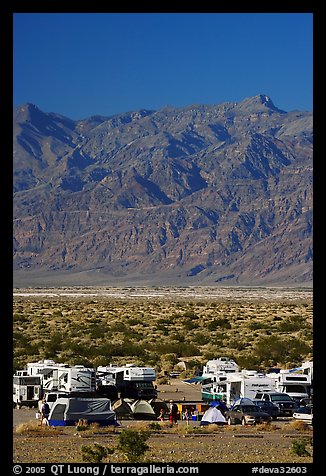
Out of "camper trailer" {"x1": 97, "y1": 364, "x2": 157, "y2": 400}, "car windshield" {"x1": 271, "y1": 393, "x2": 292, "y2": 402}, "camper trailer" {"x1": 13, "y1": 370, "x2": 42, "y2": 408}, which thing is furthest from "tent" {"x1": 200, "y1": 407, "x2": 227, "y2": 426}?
"camper trailer" {"x1": 13, "y1": 370, "x2": 42, "y2": 408}

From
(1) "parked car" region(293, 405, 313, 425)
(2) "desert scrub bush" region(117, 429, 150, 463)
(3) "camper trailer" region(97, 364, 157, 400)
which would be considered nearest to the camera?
(2) "desert scrub bush" region(117, 429, 150, 463)

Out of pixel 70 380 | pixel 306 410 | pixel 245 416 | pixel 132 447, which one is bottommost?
pixel 306 410

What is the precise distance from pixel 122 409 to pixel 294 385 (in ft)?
17.5

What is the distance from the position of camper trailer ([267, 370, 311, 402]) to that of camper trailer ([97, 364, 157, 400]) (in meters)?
3.41

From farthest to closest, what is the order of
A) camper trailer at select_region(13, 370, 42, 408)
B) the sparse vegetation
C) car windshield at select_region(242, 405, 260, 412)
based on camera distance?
1. the sparse vegetation
2. camper trailer at select_region(13, 370, 42, 408)
3. car windshield at select_region(242, 405, 260, 412)

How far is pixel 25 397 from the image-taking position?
24.8 m

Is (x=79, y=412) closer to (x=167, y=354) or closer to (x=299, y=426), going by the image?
(x=299, y=426)

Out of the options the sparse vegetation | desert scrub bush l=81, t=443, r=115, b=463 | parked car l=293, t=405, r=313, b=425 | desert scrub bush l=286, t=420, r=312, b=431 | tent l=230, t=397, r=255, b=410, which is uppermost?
desert scrub bush l=81, t=443, r=115, b=463

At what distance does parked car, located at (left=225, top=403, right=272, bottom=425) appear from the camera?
21.4 m

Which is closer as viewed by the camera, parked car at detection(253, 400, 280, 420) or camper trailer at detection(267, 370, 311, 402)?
parked car at detection(253, 400, 280, 420)

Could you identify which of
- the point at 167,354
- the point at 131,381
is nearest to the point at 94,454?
the point at 131,381

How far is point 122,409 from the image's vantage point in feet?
73.7

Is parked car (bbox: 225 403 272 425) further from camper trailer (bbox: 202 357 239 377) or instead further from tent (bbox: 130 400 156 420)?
camper trailer (bbox: 202 357 239 377)

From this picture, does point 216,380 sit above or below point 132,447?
below
